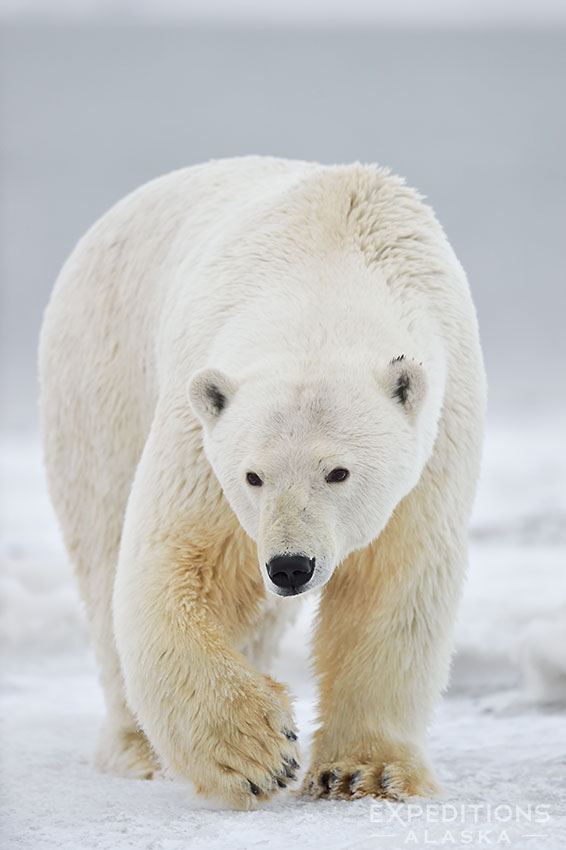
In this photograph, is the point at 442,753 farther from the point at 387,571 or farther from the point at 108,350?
the point at 108,350

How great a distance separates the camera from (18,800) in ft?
13.8

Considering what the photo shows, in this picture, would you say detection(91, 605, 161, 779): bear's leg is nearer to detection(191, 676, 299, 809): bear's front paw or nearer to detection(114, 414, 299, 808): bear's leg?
detection(114, 414, 299, 808): bear's leg

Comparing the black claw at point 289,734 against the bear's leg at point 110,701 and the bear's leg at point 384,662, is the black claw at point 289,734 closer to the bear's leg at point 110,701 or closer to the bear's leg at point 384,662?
the bear's leg at point 384,662

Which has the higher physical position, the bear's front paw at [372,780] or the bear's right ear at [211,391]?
the bear's right ear at [211,391]

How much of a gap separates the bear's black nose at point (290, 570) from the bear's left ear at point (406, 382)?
613mm

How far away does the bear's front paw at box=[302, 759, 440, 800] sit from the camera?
13.8ft

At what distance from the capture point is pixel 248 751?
389cm

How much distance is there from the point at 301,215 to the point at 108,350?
1366 millimetres

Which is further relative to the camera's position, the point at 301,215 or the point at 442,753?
the point at 442,753

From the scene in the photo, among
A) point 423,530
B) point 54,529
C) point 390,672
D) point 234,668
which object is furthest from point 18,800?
point 54,529

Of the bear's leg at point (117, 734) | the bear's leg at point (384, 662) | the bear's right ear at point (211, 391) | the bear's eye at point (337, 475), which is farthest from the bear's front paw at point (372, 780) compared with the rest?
the bear's right ear at point (211, 391)

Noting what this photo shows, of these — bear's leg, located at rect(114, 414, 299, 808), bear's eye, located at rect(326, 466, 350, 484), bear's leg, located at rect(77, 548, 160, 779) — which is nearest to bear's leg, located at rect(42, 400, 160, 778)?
bear's leg, located at rect(77, 548, 160, 779)

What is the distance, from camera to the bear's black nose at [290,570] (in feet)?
11.2

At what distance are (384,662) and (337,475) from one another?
0.96 metres
